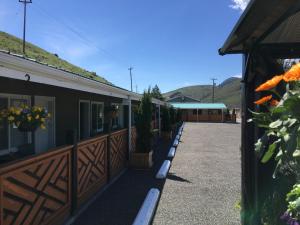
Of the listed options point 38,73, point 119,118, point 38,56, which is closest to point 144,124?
point 38,56

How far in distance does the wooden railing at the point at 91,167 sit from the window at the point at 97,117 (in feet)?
16.7

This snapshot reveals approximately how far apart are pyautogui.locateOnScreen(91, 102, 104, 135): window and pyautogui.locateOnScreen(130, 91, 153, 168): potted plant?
268cm

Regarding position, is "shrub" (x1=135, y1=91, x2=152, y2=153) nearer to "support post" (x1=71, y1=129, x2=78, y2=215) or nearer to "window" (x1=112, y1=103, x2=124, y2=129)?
"support post" (x1=71, y1=129, x2=78, y2=215)

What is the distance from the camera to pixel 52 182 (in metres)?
4.96

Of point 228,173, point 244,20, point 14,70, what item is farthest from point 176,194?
point 244,20

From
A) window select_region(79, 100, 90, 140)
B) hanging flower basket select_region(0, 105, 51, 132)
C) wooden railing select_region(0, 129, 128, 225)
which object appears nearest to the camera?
wooden railing select_region(0, 129, 128, 225)

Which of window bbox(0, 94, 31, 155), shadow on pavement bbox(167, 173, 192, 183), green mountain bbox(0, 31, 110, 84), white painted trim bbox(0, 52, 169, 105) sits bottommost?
shadow on pavement bbox(167, 173, 192, 183)

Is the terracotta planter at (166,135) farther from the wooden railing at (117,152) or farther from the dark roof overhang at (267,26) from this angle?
the dark roof overhang at (267,26)

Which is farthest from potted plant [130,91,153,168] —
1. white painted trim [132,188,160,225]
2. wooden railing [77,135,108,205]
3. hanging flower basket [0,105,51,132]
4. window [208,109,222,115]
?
window [208,109,222,115]

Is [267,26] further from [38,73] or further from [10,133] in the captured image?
[10,133]

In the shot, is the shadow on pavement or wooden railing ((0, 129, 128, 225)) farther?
the shadow on pavement

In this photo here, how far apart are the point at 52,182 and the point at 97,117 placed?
8722 millimetres

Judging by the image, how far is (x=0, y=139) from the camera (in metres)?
7.14

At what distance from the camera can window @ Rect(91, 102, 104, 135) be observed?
42.8ft
